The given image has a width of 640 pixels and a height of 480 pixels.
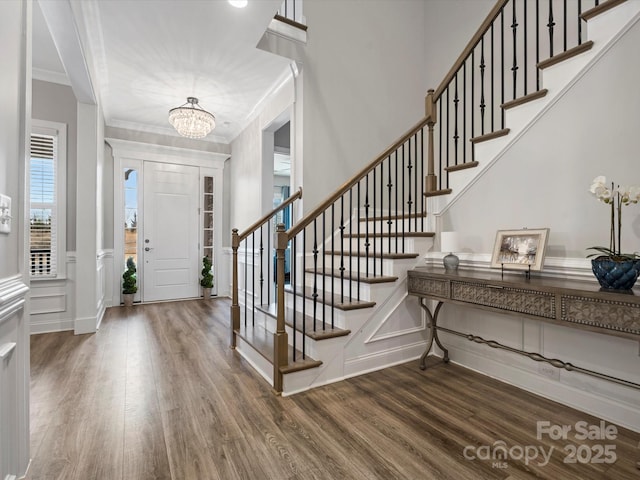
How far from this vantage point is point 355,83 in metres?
3.83

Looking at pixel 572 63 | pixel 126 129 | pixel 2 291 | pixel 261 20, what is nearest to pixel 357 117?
pixel 261 20

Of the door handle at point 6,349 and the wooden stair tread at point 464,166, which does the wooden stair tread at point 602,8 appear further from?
the door handle at point 6,349

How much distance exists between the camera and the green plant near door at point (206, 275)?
5.66 metres

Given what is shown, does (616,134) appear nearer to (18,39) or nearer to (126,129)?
(18,39)

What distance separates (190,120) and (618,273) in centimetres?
432

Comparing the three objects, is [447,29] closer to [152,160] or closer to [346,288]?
[346,288]

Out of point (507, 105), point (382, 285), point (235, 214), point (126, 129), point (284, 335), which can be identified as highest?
point (126, 129)

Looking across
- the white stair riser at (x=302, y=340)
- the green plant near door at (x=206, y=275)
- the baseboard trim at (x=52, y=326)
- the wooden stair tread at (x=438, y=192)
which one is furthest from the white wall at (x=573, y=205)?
the baseboard trim at (x=52, y=326)

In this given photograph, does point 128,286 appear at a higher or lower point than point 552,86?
lower

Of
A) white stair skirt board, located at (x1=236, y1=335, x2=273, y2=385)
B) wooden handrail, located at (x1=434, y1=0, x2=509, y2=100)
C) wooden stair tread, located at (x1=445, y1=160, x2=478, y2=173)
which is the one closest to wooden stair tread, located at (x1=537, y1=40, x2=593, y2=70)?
wooden handrail, located at (x1=434, y1=0, x2=509, y2=100)

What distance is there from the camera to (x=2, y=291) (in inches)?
48.7

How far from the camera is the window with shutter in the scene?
3.87m

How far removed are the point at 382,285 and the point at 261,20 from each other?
8.45 ft

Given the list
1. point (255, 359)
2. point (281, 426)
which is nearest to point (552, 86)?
point (281, 426)
